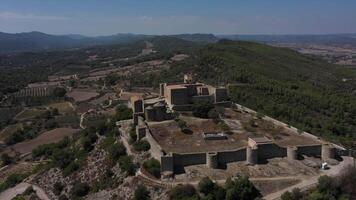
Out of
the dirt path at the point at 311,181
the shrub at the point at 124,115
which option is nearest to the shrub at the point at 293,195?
the dirt path at the point at 311,181

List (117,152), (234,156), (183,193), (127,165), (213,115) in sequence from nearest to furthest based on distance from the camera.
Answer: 1. (183,193)
2. (234,156)
3. (127,165)
4. (117,152)
5. (213,115)

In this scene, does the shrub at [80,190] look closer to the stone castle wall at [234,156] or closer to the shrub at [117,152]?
the shrub at [117,152]

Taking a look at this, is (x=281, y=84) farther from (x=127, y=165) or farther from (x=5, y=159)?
(x=127, y=165)

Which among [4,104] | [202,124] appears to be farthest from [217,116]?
[4,104]

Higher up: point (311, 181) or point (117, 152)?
point (117, 152)

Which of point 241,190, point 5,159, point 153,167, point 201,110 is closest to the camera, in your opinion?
point 241,190

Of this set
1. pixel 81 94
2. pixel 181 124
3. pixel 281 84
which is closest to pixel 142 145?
pixel 181 124

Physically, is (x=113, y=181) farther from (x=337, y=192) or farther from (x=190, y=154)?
(x=337, y=192)
